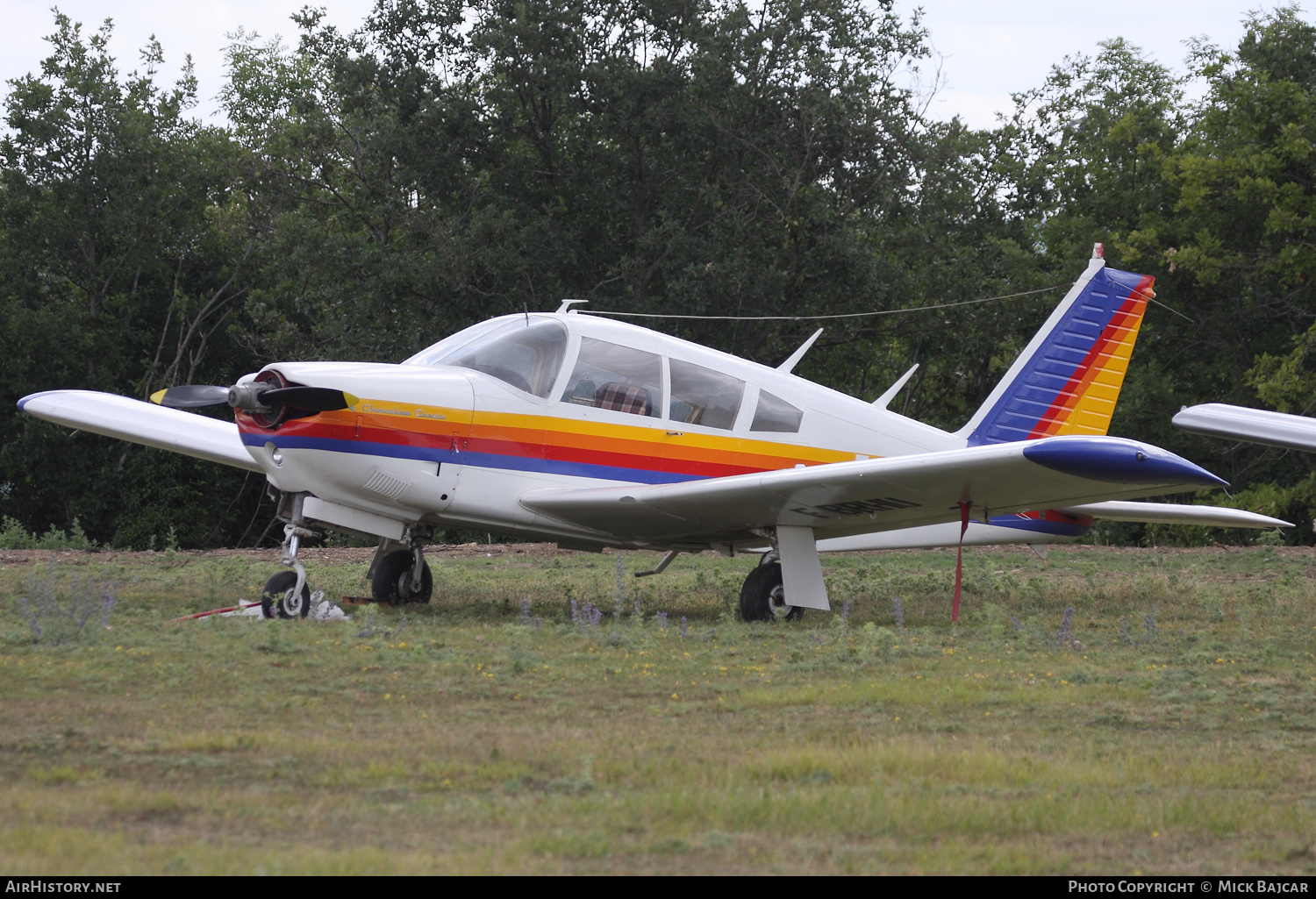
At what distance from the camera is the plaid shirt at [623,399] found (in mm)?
10008

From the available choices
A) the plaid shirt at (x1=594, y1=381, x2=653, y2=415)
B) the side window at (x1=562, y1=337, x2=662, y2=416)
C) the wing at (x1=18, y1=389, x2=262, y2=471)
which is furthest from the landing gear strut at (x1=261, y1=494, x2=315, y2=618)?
the wing at (x1=18, y1=389, x2=262, y2=471)

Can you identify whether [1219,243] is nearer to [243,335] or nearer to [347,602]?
[243,335]

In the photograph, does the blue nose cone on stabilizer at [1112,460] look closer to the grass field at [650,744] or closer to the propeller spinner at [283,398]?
the grass field at [650,744]

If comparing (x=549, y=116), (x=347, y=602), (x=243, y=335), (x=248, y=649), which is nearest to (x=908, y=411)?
(x=549, y=116)

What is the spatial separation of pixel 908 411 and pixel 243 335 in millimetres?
17555

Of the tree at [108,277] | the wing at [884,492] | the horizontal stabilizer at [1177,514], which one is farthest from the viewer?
the tree at [108,277]

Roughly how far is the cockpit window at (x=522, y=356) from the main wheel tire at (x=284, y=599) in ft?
6.83

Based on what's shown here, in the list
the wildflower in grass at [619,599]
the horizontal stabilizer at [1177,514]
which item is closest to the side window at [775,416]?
the wildflower in grass at [619,599]

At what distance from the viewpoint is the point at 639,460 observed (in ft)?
33.1

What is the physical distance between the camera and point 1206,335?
30984 mm

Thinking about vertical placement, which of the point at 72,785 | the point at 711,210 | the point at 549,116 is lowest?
the point at 72,785

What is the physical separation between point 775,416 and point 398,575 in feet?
11.3

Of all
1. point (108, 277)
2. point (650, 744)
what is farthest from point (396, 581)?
point (108, 277)

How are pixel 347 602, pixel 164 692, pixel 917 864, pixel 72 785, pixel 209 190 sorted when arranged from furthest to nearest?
pixel 209 190 → pixel 347 602 → pixel 164 692 → pixel 72 785 → pixel 917 864
